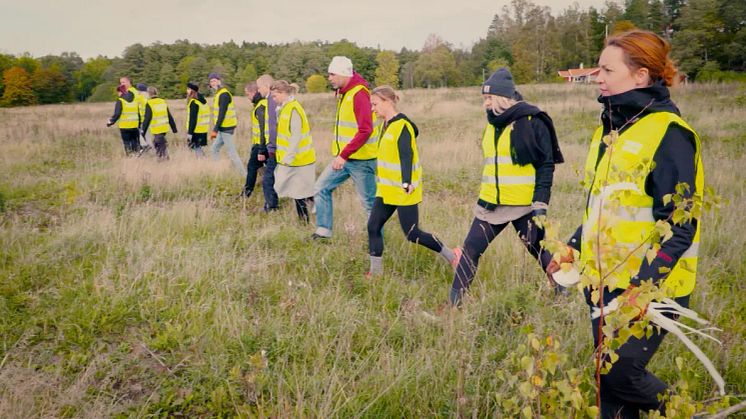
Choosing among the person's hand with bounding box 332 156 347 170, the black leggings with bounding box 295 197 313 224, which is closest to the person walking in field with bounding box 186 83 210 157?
the black leggings with bounding box 295 197 313 224

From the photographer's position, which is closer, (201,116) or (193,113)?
(193,113)

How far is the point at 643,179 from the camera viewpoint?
1923 mm

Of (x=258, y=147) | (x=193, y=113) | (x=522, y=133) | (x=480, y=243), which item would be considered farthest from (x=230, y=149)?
(x=522, y=133)

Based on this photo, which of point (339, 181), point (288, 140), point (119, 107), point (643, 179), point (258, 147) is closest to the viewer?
point (643, 179)

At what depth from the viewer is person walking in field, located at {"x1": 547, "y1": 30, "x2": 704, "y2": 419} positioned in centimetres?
197

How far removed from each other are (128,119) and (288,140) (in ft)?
24.2

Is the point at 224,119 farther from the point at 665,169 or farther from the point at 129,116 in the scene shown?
the point at 665,169

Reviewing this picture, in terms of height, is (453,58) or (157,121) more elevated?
(453,58)

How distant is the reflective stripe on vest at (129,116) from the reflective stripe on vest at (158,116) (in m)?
0.51

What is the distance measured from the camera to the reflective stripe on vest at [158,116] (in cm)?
1161

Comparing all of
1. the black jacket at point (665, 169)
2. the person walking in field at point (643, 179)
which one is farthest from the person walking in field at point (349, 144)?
the black jacket at point (665, 169)

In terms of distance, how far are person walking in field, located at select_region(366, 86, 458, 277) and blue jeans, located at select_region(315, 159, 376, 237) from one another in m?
0.99

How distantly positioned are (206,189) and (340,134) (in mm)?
3695

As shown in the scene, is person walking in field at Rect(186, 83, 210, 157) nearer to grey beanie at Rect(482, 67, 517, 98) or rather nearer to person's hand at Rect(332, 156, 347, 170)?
person's hand at Rect(332, 156, 347, 170)
